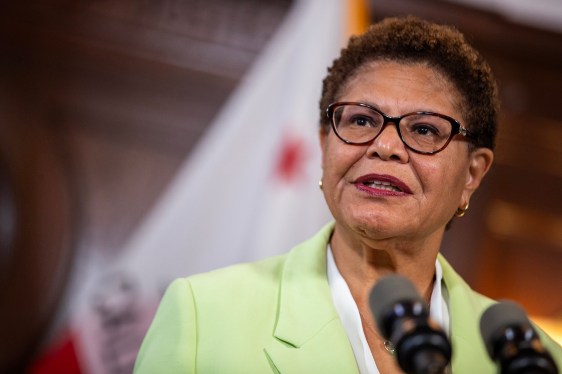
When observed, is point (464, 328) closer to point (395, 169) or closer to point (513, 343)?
point (395, 169)

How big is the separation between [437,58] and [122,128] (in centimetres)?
224

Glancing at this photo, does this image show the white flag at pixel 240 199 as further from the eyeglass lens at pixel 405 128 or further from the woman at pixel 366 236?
the eyeglass lens at pixel 405 128

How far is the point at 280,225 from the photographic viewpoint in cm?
306

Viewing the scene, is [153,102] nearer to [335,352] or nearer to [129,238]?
[129,238]

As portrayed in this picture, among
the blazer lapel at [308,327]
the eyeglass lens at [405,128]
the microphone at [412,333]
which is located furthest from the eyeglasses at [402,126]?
the microphone at [412,333]

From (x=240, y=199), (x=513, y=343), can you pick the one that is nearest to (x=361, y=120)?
(x=513, y=343)

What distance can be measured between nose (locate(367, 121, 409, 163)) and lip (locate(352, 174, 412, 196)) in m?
0.04

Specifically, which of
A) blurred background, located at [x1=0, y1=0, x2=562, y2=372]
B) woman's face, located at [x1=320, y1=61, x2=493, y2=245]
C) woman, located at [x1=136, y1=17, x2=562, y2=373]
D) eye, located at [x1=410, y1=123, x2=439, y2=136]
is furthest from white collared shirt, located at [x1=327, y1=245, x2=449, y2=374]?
blurred background, located at [x1=0, y1=0, x2=562, y2=372]

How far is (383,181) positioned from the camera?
1677mm

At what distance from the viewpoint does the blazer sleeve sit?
61.3 inches

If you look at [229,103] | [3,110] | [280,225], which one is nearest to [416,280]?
[280,225]

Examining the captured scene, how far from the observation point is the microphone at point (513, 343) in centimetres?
117

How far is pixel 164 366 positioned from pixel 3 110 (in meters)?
2.47

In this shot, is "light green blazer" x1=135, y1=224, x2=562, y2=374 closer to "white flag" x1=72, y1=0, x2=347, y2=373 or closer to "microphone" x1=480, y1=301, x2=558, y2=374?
"microphone" x1=480, y1=301, x2=558, y2=374
